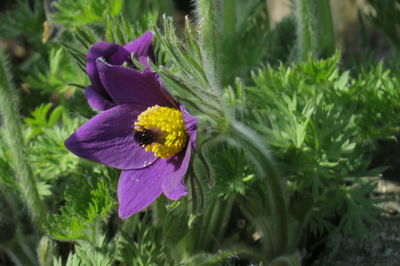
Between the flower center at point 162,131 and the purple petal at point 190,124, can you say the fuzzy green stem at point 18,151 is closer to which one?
the flower center at point 162,131

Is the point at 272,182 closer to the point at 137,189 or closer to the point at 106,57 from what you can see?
the point at 137,189

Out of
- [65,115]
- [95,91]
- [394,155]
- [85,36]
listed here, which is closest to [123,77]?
[95,91]

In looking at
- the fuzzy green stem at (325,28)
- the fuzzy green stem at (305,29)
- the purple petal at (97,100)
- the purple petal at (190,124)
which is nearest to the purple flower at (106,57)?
the purple petal at (97,100)

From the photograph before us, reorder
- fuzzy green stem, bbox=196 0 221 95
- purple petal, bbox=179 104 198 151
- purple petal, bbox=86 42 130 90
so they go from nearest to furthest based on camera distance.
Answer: purple petal, bbox=179 104 198 151 → purple petal, bbox=86 42 130 90 → fuzzy green stem, bbox=196 0 221 95

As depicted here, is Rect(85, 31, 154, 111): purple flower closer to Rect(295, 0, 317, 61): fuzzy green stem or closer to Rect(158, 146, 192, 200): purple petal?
Rect(158, 146, 192, 200): purple petal

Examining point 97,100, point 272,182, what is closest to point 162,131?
point 97,100

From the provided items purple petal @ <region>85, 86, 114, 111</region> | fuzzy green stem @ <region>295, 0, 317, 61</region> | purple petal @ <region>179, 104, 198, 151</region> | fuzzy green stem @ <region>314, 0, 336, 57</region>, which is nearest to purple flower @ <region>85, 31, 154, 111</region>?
purple petal @ <region>85, 86, 114, 111</region>
